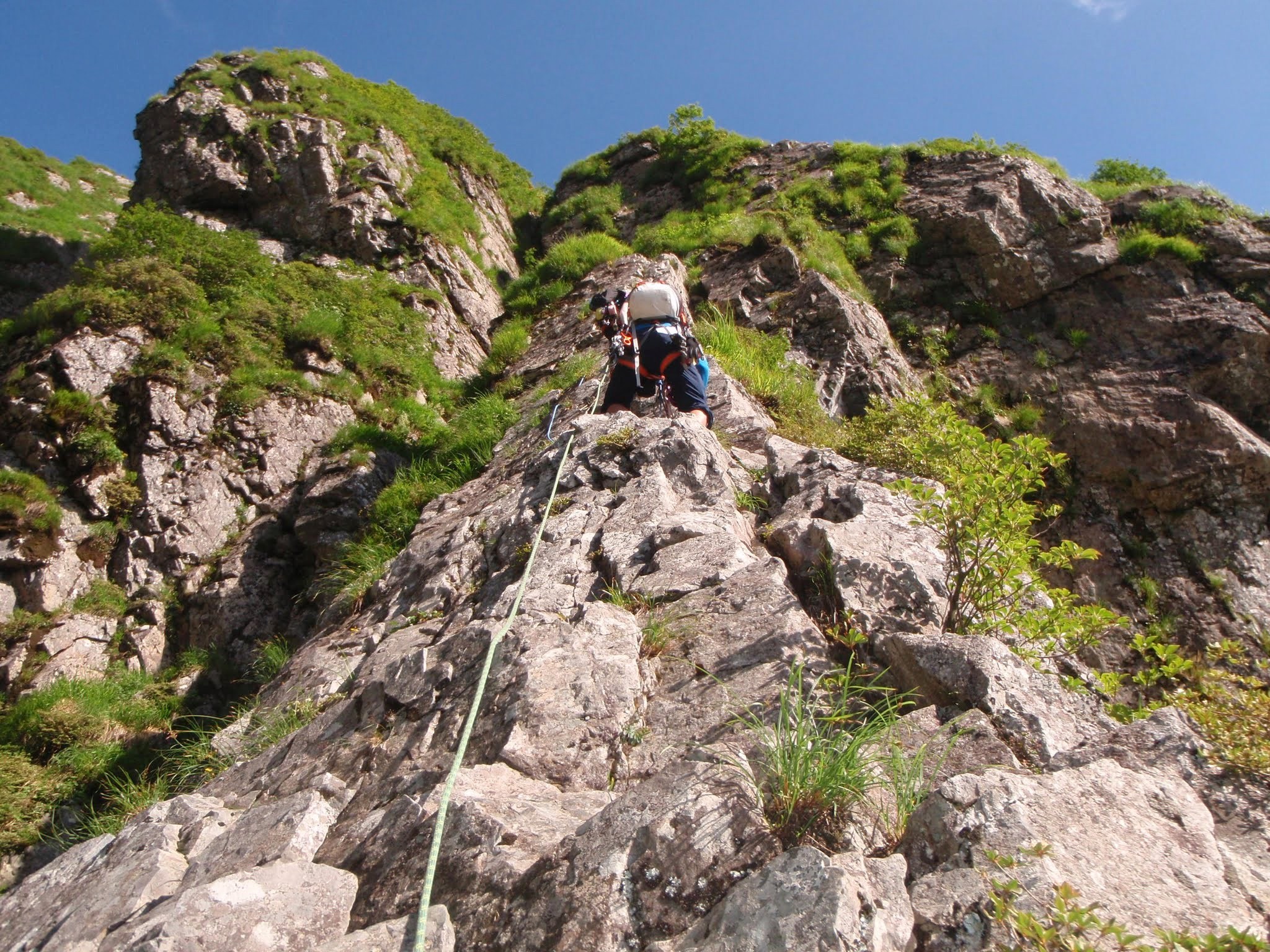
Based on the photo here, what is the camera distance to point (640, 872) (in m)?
2.39

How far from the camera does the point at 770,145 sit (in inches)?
717

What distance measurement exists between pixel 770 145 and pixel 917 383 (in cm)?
989

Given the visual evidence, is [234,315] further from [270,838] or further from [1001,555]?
[1001,555]

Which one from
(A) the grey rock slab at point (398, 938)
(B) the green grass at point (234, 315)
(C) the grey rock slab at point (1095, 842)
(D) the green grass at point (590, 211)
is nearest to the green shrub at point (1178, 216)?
(D) the green grass at point (590, 211)

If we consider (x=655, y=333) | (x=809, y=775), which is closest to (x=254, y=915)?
(x=809, y=775)

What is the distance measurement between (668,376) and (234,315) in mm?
7190

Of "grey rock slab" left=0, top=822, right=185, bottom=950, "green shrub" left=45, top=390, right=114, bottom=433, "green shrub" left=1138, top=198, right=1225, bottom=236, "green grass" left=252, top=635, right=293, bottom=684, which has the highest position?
"green shrub" left=1138, top=198, right=1225, bottom=236

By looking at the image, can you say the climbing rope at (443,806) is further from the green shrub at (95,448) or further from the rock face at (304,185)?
the rock face at (304,185)

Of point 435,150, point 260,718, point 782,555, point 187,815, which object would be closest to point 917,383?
point 782,555

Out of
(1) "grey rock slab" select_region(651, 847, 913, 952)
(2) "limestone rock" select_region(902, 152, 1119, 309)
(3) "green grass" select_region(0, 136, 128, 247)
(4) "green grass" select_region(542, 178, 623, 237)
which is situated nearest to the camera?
(1) "grey rock slab" select_region(651, 847, 913, 952)

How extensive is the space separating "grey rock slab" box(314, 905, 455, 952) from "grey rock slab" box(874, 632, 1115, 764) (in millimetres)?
2190

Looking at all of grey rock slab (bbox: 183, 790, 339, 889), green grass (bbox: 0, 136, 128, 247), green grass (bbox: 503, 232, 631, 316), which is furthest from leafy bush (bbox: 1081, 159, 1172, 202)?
green grass (bbox: 0, 136, 128, 247)

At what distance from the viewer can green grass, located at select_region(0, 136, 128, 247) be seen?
60.7 feet

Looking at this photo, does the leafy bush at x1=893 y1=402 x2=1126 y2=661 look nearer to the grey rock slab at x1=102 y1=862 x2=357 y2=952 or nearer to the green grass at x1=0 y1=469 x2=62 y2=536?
the grey rock slab at x1=102 y1=862 x2=357 y2=952
